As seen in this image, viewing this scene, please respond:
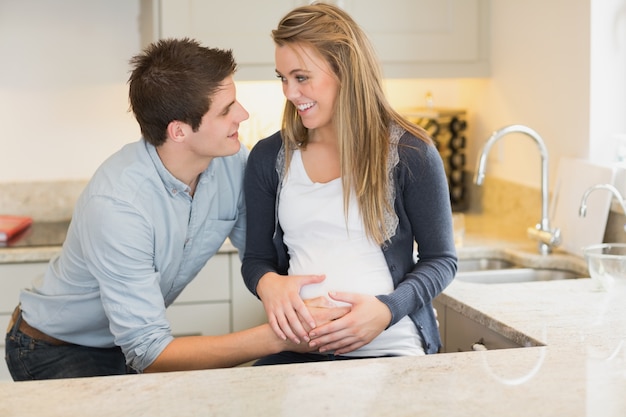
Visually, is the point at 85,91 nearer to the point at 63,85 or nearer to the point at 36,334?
the point at 63,85

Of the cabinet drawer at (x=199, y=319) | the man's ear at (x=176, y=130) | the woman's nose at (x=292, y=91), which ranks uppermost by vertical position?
the woman's nose at (x=292, y=91)

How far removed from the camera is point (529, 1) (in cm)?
308

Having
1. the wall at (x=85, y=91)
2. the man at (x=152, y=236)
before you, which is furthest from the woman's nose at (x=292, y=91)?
the wall at (x=85, y=91)

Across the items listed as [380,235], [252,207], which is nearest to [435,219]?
[380,235]

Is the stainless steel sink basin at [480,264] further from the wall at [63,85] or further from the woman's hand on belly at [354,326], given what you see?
the wall at [63,85]

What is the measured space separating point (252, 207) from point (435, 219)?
0.42 metres

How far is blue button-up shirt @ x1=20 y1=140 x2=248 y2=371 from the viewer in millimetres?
1938

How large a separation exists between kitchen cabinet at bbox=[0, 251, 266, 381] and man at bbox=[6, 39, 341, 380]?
2.49 ft

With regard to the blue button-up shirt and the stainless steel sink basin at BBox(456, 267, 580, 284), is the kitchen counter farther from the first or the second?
the stainless steel sink basin at BBox(456, 267, 580, 284)

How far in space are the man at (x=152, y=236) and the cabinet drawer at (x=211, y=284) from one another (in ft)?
2.49

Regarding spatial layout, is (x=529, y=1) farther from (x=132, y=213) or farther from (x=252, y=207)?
(x=132, y=213)

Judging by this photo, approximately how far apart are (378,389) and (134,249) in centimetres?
69

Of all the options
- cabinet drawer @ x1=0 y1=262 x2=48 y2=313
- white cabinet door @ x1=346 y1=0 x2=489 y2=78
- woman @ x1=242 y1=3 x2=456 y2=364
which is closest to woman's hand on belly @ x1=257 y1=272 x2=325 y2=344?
woman @ x1=242 y1=3 x2=456 y2=364

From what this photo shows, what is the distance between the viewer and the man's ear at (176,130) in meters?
2.00
